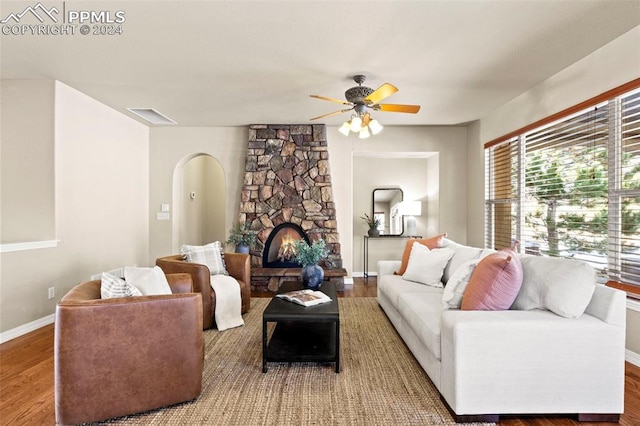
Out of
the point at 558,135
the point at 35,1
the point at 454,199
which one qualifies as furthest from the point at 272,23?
the point at 454,199

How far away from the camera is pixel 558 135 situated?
3.37m

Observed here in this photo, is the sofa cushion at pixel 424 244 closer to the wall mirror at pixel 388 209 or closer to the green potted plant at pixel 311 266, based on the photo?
the green potted plant at pixel 311 266

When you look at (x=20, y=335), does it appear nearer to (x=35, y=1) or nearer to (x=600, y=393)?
(x=35, y=1)

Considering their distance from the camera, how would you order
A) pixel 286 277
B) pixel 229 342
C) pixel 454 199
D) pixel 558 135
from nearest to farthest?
1. pixel 229 342
2. pixel 558 135
3. pixel 286 277
4. pixel 454 199

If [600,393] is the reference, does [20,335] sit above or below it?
below

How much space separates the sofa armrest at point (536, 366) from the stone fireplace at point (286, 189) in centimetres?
353

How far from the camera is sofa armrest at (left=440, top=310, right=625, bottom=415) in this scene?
70.1 inches

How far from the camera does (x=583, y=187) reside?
9.92ft

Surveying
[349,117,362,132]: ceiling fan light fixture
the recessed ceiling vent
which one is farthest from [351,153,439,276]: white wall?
the recessed ceiling vent

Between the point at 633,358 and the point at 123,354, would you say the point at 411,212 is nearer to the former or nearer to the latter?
the point at 633,358

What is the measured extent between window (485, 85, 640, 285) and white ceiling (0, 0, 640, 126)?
0.61 metres

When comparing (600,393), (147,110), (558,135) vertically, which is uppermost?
(147,110)

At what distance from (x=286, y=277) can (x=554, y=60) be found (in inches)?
165

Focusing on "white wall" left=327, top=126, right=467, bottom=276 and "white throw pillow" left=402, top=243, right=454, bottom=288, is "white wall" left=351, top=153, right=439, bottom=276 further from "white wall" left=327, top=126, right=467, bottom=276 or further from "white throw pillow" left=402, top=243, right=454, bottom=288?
"white throw pillow" left=402, top=243, right=454, bottom=288
